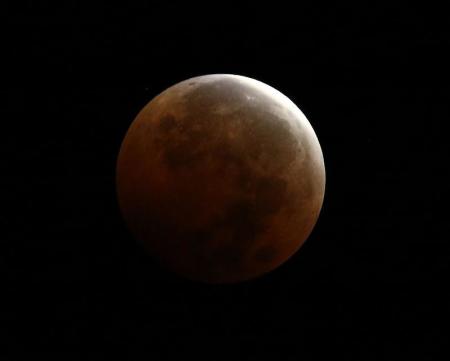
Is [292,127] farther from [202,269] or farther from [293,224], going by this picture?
[202,269]

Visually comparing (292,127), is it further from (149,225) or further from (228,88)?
(149,225)

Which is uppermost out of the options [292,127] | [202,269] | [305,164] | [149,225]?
[292,127]

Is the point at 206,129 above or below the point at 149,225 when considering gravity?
above

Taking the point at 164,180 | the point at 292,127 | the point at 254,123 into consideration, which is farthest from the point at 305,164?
the point at 164,180

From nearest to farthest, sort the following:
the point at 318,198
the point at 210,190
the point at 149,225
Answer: the point at 210,190
the point at 149,225
the point at 318,198

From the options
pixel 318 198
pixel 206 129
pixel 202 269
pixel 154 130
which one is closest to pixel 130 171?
pixel 154 130

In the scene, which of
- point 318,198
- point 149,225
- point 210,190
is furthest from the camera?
point 318,198

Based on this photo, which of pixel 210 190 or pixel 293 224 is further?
pixel 293 224
